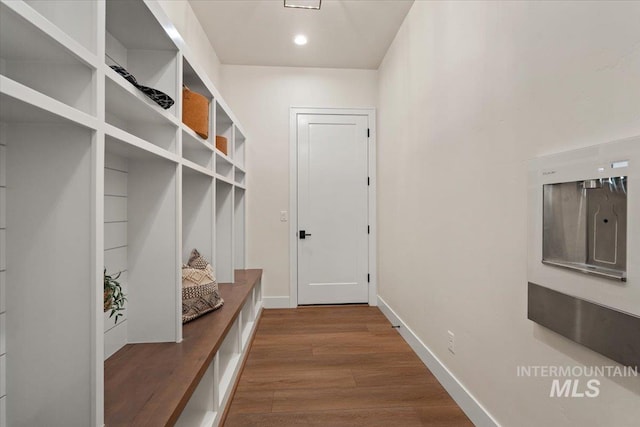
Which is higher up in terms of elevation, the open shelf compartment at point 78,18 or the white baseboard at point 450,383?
the open shelf compartment at point 78,18

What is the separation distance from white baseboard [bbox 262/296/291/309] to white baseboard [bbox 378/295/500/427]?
4.62 feet

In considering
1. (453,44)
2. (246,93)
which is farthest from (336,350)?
(246,93)

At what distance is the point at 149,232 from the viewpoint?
1.44 metres

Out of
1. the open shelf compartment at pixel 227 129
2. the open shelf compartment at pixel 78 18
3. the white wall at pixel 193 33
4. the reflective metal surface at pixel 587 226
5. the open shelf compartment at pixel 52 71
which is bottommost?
the reflective metal surface at pixel 587 226

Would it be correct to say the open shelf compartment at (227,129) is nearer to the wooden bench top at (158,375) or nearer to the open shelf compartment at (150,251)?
the open shelf compartment at (150,251)

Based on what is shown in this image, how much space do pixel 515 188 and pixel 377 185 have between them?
2.36 meters

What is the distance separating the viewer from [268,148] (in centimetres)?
362

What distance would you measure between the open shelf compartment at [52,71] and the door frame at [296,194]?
276cm

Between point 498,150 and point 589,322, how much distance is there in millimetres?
802

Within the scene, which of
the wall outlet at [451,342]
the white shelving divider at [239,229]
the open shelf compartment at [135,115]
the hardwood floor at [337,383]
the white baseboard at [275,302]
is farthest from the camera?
Answer: the white baseboard at [275,302]

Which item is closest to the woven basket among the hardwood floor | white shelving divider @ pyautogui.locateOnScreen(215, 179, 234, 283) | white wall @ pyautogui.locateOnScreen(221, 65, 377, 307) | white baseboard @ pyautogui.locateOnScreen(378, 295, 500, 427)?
white shelving divider @ pyautogui.locateOnScreen(215, 179, 234, 283)

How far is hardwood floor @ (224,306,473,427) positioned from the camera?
166 cm

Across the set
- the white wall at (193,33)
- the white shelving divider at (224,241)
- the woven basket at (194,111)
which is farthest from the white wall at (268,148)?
the woven basket at (194,111)

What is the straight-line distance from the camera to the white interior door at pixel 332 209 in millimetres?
3629
